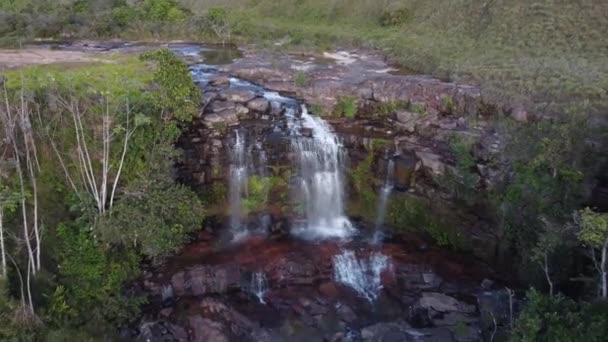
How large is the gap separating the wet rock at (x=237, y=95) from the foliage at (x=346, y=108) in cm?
467

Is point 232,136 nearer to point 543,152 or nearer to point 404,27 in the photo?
point 543,152

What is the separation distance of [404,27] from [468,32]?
7.66 metres

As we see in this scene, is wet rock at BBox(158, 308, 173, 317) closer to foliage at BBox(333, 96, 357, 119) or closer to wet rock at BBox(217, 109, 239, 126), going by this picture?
wet rock at BBox(217, 109, 239, 126)

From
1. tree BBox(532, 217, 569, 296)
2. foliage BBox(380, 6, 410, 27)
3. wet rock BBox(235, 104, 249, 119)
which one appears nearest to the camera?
tree BBox(532, 217, 569, 296)

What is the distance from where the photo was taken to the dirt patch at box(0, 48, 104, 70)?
30703 mm

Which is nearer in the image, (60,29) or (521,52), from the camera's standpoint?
(521,52)

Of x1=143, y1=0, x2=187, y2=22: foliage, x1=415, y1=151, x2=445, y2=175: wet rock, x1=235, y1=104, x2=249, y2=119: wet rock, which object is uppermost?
x1=143, y1=0, x2=187, y2=22: foliage

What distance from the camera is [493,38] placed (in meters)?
39.0

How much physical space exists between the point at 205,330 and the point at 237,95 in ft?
44.5

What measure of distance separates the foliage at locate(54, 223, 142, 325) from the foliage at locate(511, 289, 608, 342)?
13.1 m

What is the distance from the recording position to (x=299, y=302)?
1939 cm

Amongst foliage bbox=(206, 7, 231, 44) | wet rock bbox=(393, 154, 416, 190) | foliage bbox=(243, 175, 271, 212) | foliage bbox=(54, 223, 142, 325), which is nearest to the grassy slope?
foliage bbox=(206, 7, 231, 44)

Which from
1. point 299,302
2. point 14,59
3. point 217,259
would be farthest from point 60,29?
point 299,302

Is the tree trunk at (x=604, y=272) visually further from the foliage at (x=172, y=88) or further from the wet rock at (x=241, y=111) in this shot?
the wet rock at (x=241, y=111)
